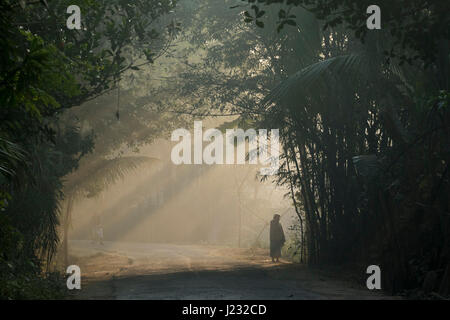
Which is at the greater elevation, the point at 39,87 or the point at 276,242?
the point at 39,87

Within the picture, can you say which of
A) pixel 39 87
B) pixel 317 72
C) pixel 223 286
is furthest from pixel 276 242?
pixel 39 87

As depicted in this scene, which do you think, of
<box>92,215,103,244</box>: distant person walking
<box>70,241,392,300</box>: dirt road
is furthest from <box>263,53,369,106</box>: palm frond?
<box>92,215,103,244</box>: distant person walking

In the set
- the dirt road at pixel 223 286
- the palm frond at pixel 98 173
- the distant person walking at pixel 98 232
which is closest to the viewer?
the dirt road at pixel 223 286

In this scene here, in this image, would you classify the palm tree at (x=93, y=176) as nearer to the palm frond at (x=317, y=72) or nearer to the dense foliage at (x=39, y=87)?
the dense foliage at (x=39, y=87)

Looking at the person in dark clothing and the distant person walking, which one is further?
the distant person walking

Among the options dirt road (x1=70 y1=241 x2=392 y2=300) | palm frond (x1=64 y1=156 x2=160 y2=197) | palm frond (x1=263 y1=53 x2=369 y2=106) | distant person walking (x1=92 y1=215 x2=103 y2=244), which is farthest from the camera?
distant person walking (x1=92 y1=215 x2=103 y2=244)

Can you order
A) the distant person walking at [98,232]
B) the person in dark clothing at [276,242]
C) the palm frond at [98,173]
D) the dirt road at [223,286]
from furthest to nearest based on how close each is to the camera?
the distant person walking at [98,232]
the palm frond at [98,173]
the person in dark clothing at [276,242]
the dirt road at [223,286]

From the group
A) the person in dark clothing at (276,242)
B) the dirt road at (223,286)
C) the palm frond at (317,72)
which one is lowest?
the dirt road at (223,286)

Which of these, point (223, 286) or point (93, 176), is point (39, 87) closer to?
point (223, 286)

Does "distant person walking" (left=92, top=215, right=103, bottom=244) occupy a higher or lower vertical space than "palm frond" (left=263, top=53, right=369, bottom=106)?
lower

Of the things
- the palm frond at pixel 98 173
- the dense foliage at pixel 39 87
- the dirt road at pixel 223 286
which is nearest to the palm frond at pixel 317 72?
the dense foliage at pixel 39 87

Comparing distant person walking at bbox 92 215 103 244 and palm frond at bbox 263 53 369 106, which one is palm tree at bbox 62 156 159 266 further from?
distant person walking at bbox 92 215 103 244

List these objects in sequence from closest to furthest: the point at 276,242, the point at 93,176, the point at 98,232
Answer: the point at 276,242 < the point at 93,176 < the point at 98,232
